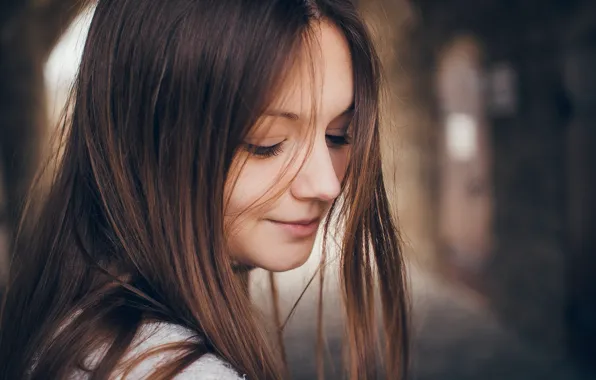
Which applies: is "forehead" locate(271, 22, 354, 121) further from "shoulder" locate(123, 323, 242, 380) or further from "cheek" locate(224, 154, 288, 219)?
"shoulder" locate(123, 323, 242, 380)

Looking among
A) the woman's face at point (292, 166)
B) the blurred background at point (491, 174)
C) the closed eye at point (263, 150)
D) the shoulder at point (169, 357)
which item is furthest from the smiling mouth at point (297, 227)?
the blurred background at point (491, 174)

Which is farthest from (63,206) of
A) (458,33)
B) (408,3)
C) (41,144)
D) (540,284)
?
(408,3)

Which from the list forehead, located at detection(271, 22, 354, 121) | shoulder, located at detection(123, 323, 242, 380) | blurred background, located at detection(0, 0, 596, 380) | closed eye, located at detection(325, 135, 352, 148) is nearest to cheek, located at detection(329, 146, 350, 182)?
closed eye, located at detection(325, 135, 352, 148)

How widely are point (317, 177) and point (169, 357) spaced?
15.1 inches

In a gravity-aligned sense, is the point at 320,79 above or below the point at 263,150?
above

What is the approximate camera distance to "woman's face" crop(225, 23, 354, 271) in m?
1.10

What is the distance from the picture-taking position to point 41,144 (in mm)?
7348

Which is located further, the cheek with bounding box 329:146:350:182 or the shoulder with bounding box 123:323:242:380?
the cheek with bounding box 329:146:350:182

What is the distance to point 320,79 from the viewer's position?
1.12 m

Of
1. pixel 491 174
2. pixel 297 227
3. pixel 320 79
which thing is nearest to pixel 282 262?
pixel 297 227

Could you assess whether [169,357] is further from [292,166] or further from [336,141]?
[336,141]

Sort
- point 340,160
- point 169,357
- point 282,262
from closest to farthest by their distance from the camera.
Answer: point 169,357 < point 282,262 < point 340,160

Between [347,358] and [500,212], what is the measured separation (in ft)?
18.2

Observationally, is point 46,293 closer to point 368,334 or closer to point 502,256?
point 368,334
